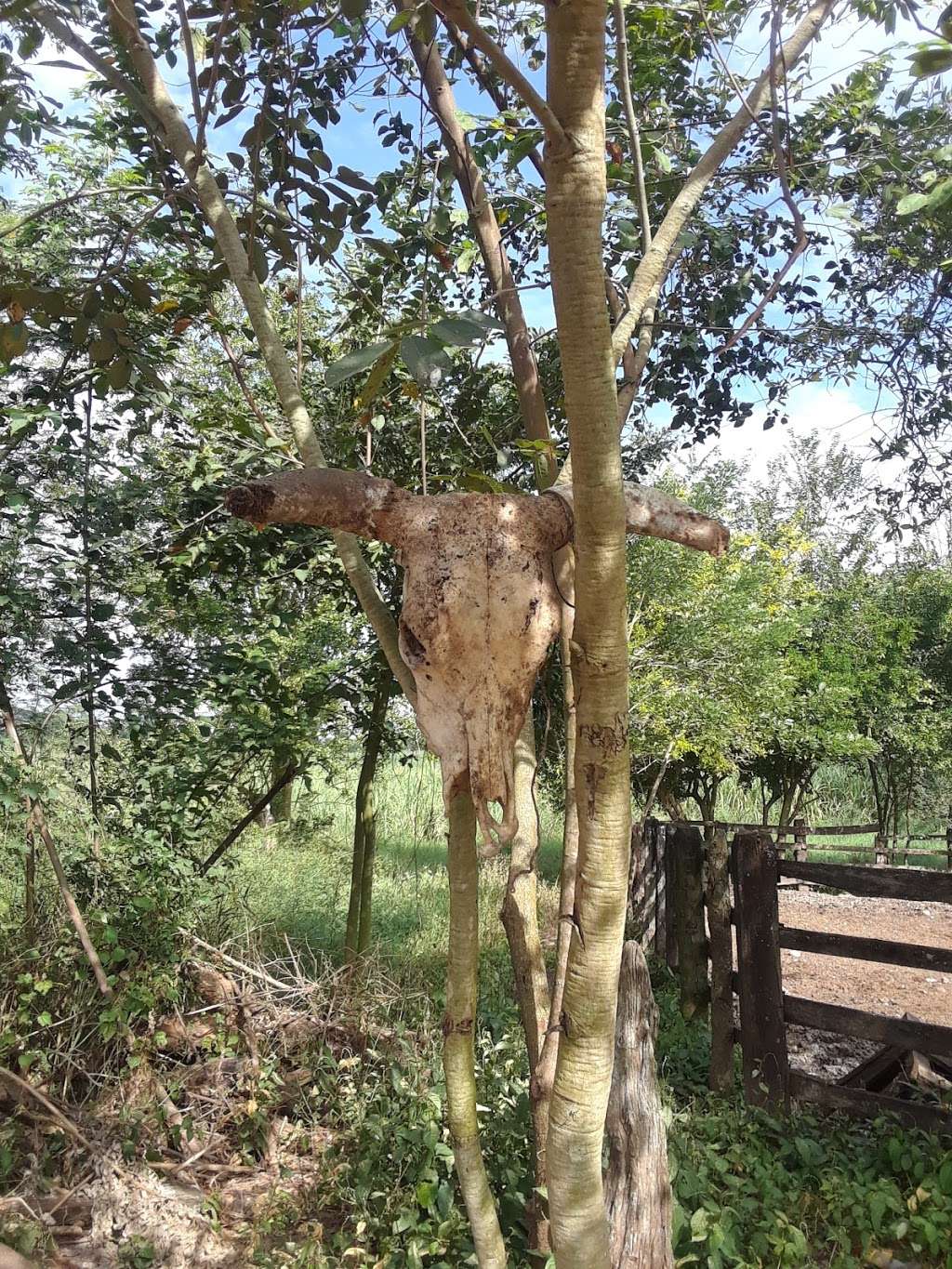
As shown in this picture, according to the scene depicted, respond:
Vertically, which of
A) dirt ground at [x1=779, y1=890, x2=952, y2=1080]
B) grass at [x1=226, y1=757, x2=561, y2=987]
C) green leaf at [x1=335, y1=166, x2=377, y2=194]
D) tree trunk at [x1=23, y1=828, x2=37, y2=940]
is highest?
green leaf at [x1=335, y1=166, x2=377, y2=194]

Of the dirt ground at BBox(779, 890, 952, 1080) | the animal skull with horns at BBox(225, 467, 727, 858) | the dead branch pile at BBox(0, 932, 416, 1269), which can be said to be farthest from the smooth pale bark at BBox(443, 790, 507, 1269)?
the dirt ground at BBox(779, 890, 952, 1080)

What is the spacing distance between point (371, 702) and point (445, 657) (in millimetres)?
4076

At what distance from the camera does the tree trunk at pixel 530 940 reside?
6.91ft

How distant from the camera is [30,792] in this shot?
3.20 m

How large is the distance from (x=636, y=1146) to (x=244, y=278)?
2309 mm

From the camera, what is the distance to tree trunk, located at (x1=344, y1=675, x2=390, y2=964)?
206 inches

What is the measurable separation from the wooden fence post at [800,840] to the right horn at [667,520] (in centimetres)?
932

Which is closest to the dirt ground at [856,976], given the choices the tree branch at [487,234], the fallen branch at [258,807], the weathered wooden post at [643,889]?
the weathered wooden post at [643,889]

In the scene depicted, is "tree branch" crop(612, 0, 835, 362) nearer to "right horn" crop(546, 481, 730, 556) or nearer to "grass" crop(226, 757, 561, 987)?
"right horn" crop(546, 481, 730, 556)

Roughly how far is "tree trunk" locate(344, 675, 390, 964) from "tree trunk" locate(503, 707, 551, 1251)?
2.86 m

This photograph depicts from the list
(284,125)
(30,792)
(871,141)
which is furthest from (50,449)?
(871,141)

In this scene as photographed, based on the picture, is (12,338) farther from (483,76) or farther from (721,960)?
(721,960)

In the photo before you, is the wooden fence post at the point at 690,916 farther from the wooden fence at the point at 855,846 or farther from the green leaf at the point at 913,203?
the green leaf at the point at 913,203

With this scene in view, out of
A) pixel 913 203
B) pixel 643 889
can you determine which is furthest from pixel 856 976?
pixel 913 203
